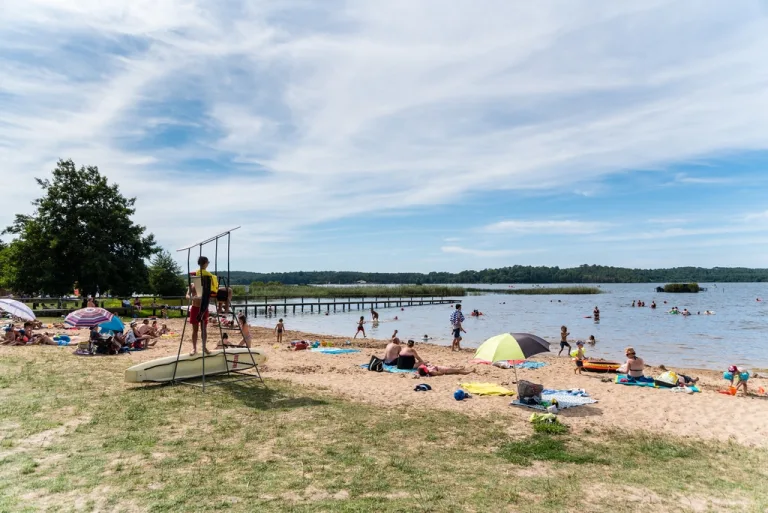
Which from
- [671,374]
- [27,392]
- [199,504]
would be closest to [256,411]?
[199,504]

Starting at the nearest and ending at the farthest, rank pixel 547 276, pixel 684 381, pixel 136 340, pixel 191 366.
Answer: pixel 191 366 < pixel 684 381 < pixel 136 340 < pixel 547 276

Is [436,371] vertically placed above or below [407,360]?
below

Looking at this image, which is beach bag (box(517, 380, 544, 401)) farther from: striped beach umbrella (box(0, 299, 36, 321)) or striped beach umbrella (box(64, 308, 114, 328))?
striped beach umbrella (box(0, 299, 36, 321))

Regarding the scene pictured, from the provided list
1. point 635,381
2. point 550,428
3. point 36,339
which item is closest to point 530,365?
point 635,381

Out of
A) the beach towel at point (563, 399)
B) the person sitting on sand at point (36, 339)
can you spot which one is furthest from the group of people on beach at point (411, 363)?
the person sitting on sand at point (36, 339)

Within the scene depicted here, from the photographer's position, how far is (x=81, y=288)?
31.8m

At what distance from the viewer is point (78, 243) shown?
3044 centimetres

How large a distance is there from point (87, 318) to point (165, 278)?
131ft

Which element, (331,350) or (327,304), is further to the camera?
(327,304)

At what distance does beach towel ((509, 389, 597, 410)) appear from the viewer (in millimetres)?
9406

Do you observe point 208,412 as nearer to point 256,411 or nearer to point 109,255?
point 256,411

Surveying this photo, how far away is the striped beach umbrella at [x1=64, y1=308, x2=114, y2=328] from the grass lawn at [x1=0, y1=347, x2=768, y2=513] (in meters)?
4.67

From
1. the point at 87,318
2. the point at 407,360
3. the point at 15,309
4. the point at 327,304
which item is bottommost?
the point at 327,304

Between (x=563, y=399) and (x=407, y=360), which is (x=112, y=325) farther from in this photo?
(x=563, y=399)
